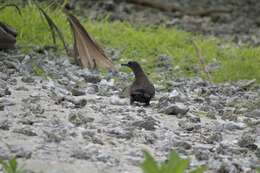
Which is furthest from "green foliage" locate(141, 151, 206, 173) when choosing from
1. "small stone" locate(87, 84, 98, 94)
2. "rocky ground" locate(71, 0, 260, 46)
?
"rocky ground" locate(71, 0, 260, 46)

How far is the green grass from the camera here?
8500 mm

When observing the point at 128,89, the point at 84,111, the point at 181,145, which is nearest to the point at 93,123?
the point at 84,111

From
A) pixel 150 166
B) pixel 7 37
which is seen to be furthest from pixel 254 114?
pixel 150 166

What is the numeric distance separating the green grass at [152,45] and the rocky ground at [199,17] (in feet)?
4.89

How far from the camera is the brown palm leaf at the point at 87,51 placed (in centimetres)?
761

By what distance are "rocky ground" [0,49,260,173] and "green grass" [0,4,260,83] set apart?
769 mm

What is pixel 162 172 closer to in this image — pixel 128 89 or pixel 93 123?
pixel 93 123

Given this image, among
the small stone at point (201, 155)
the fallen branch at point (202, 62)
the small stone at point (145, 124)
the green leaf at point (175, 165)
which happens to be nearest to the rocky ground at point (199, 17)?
the fallen branch at point (202, 62)

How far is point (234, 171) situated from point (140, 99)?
5.74 ft

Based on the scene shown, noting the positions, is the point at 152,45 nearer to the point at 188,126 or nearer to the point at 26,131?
the point at 188,126

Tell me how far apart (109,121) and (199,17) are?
792 centimetres

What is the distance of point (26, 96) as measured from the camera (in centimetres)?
602

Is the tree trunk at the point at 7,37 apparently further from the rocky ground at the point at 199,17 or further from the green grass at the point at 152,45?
the rocky ground at the point at 199,17

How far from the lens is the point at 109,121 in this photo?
17.7 ft
